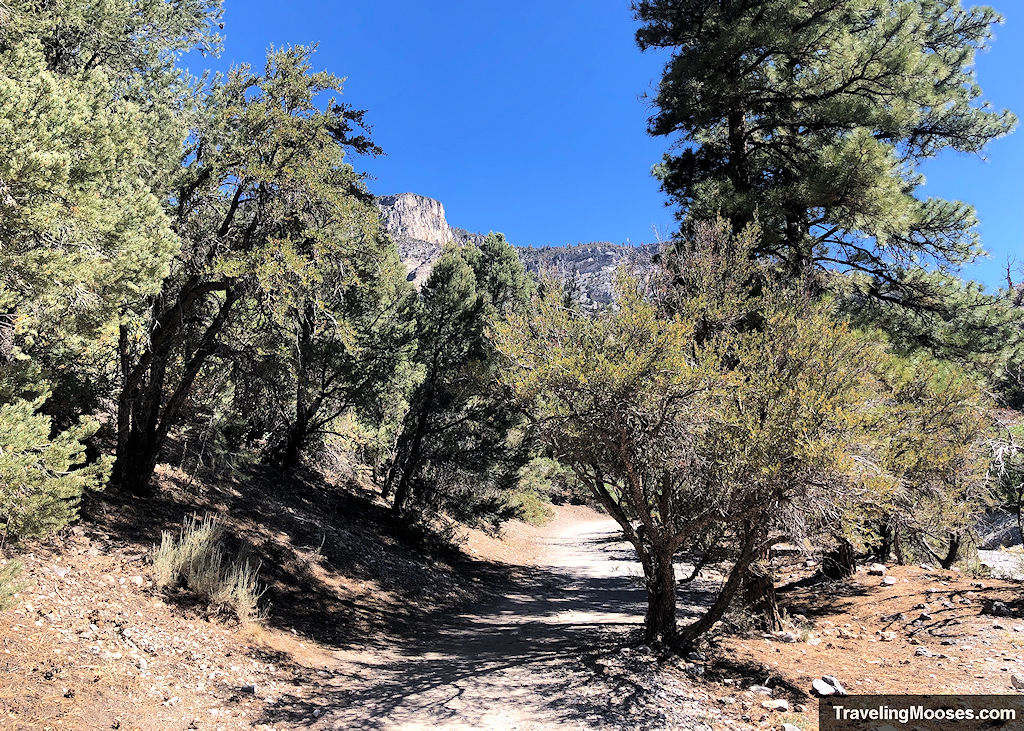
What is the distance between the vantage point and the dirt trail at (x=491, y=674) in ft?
17.5

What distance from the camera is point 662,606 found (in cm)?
712

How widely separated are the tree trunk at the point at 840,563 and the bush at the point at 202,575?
37.4 feet

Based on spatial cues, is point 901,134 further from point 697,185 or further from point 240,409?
point 240,409

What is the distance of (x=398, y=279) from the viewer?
665 inches

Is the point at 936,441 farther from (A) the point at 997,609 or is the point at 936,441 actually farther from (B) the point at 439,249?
(B) the point at 439,249

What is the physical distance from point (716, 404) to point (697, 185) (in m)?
7.33

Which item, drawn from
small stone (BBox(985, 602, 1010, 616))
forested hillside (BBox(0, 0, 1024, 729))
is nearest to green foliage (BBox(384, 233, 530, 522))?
forested hillside (BBox(0, 0, 1024, 729))

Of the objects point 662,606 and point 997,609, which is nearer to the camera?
point 662,606

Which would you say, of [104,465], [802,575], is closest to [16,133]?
[104,465]

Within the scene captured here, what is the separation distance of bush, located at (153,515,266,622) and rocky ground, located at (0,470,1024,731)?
10.1 inches

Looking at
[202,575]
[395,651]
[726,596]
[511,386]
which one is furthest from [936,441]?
[202,575]

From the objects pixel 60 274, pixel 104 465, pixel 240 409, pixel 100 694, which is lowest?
pixel 100 694

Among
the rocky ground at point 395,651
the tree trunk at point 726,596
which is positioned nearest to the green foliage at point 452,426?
the rocky ground at point 395,651

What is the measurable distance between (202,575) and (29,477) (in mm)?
3208
